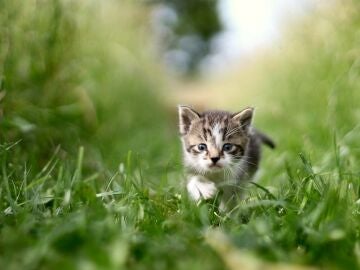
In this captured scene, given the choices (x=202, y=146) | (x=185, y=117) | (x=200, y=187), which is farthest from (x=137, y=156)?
(x=185, y=117)

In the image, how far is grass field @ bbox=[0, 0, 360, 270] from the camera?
6.33 ft

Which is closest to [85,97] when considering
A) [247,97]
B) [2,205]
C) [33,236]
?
[2,205]

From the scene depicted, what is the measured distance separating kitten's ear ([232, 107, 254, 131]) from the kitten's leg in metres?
0.47

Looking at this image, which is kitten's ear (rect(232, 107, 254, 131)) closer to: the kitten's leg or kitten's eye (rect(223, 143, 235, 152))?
kitten's eye (rect(223, 143, 235, 152))

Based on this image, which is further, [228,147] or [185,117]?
[185,117]

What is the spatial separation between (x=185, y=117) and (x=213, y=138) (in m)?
0.40

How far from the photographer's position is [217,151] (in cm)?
338

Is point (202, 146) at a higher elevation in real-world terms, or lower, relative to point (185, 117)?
lower

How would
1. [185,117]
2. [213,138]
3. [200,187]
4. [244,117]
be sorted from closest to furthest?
[200,187] < [213,138] < [244,117] < [185,117]

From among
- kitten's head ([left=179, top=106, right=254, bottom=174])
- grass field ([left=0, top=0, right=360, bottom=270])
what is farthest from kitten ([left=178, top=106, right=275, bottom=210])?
grass field ([left=0, top=0, right=360, bottom=270])

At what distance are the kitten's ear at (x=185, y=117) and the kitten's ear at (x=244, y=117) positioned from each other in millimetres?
249

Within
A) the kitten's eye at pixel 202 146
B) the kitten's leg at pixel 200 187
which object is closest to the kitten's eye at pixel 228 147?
the kitten's eye at pixel 202 146

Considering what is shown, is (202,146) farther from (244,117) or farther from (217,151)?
(244,117)

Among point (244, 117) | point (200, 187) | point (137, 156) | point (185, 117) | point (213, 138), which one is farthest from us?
point (185, 117)
